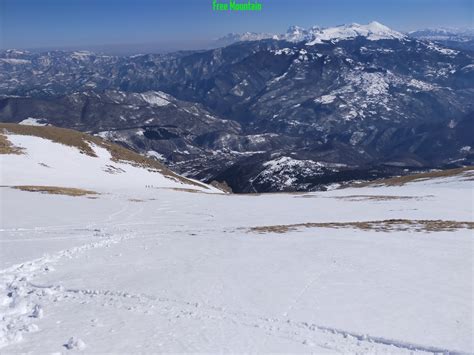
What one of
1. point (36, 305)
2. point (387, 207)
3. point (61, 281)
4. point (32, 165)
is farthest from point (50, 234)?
point (32, 165)

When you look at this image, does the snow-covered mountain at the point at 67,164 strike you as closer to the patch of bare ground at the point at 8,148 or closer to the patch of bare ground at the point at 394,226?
the patch of bare ground at the point at 8,148

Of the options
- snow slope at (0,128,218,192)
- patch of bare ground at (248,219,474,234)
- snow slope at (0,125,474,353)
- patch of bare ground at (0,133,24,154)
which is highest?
snow slope at (0,125,474,353)

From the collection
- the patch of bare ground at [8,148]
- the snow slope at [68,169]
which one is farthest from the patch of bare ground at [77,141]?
the patch of bare ground at [8,148]

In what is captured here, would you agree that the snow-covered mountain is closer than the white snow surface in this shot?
No

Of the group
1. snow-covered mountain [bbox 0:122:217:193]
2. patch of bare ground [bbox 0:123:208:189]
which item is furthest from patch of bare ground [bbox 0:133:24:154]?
patch of bare ground [bbox 0:123:208:189]

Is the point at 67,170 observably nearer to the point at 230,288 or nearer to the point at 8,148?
the point at 8,148

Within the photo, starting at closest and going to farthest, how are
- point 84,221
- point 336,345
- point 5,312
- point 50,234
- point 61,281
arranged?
1. point 336,345
2. point 5,312
3. point 61,281
4. point 50,234
5. point 84,221

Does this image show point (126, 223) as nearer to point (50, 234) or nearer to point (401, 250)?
point (50, 234)

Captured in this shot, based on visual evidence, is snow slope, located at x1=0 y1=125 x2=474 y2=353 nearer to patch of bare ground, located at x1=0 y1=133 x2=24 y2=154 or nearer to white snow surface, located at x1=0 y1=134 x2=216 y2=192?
white snow surface, located at x1=0 y1=134 x2=216 y2=192
